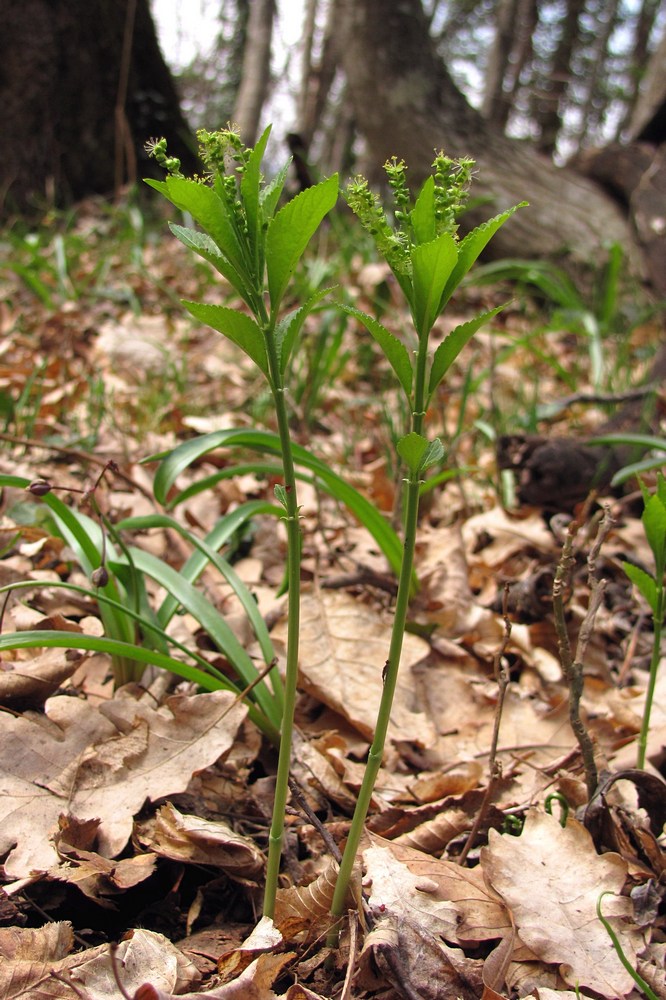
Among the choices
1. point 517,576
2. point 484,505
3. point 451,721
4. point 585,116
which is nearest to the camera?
point 451,721

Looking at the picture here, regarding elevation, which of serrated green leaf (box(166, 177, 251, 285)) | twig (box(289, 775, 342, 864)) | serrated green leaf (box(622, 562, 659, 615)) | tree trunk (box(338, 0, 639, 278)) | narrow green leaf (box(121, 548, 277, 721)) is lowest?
twig (box(289, 775, 342, 864))

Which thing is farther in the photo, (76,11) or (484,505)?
(76,11)

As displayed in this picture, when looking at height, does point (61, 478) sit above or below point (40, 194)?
below

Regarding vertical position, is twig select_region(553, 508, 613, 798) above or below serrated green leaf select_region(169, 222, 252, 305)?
below

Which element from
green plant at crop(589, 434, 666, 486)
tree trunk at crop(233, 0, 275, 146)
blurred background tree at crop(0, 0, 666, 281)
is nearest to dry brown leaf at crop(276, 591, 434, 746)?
green plant at crop(589, 434, 666, 486)

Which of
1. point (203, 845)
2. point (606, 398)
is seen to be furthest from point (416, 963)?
point (606, 398)

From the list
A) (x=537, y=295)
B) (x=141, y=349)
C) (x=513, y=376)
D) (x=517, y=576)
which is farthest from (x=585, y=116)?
(x=517, y=576)

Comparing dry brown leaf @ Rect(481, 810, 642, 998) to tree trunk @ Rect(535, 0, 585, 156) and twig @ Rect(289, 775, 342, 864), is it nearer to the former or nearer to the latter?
twig @ Rect(289, 775, 342, 864)

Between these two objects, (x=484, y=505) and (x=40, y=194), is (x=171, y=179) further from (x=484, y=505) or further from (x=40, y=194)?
(x=40, y=194)
